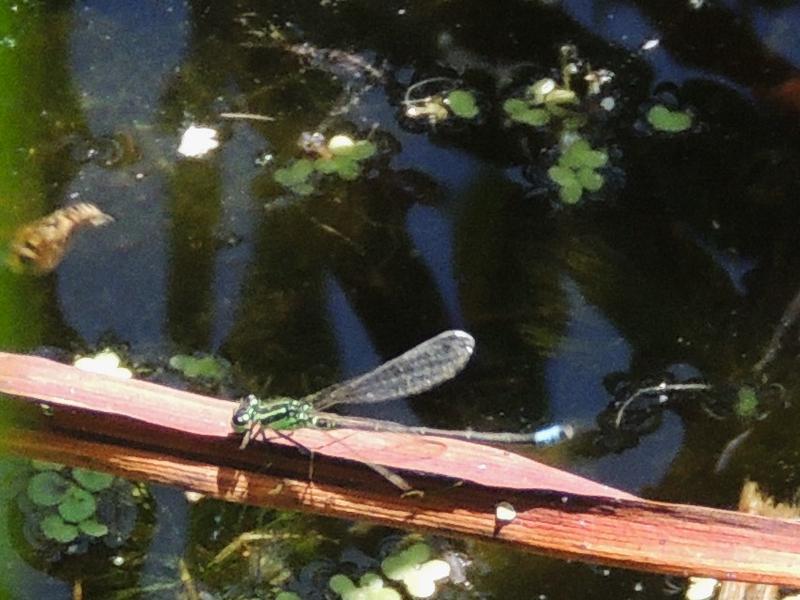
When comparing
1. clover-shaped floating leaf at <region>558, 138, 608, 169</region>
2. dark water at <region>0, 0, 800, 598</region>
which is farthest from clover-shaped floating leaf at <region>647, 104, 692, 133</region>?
clover-shaped floating leaf at <region>558, 138, 608, 169</region>

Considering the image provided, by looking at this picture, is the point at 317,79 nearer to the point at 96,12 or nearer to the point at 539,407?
the point at 96,12

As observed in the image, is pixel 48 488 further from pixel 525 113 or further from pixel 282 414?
pixel 525 113

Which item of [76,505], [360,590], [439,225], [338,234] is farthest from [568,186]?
[76,505]

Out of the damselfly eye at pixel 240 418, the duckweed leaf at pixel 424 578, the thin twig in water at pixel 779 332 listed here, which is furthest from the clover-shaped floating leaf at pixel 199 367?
the thin twig in water at pixel 779 332

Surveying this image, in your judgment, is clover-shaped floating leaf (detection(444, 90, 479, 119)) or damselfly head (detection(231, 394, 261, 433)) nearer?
damselfly head (detection(231, 394, 261, 433))

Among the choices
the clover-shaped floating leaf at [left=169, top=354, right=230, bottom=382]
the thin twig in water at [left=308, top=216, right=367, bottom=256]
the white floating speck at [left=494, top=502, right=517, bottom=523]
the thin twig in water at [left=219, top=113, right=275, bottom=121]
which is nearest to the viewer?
the white floating speck at [left=494, top=502, right=517, bottom=523]

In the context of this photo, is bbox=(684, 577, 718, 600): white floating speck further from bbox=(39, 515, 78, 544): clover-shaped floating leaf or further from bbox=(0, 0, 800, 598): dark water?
bbox=(39, 515, 78, 544): clover-shaped floating leaf
